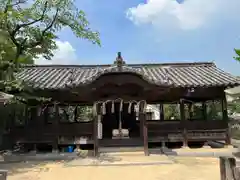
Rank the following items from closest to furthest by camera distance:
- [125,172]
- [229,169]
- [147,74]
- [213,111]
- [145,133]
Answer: [229,169]
[125,172]
[145,133]
[147,74]
[213,111]

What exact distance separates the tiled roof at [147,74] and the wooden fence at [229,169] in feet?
19.7

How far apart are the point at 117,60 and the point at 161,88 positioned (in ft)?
7.90

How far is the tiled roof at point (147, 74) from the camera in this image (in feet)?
37.0

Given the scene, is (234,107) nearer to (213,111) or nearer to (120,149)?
(213,111)

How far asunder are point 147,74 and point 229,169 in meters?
9.91

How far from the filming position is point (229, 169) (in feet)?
16.5

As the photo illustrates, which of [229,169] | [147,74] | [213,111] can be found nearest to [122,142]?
[147,74]

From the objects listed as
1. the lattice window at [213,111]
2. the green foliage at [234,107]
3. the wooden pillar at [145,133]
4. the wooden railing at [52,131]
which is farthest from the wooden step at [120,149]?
the green foliage at [234,107]

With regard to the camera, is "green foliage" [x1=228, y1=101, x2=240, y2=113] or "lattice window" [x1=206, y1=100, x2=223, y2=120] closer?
"lattice window" [x1=206, y1=100, x2=223, y2=120]

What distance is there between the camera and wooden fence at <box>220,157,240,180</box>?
16.1ft

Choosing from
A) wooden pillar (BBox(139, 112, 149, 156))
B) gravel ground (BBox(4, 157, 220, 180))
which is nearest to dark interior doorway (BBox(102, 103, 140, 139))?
wooden pillar (BBox(139, 112, 149, 156))

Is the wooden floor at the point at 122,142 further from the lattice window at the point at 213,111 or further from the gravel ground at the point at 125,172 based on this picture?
the lattice window at the point at 213,111

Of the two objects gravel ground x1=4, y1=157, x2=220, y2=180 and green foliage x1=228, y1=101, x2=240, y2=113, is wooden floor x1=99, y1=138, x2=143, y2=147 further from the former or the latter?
green foliage x1=228, y1=101, x2=240, y2=113

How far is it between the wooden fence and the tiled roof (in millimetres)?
6018
